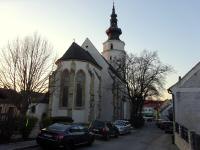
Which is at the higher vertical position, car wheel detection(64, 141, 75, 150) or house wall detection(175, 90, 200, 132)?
house wall detection(175, 90, 200, 132)

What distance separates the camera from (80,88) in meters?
43.3

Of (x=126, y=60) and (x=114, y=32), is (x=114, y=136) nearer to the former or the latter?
(x=126, y=60)

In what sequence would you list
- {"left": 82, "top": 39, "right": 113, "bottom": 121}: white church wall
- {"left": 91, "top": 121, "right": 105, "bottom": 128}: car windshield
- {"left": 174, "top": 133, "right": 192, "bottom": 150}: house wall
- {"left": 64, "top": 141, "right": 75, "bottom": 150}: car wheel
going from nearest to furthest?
{"left": 174, "top": 133, "right": 192, "bottom": 150}: house wall, {"left": 64, "top": 141, "right": 75, "bottom": 150}: car wheel, {"left": 91, "top": 121, "right": 105, "bottom": 128}: car windshield, {"left": 82, "top": 39, "right": 113, "bottom": 121}: white church wall

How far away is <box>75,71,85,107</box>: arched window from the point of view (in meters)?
42.7

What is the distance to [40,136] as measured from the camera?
51.3 ft

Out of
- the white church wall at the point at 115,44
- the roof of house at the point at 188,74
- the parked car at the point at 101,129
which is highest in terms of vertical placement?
the white church wall at the point at 115,44

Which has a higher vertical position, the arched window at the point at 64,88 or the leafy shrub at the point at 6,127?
the arched window at the point at 64,88

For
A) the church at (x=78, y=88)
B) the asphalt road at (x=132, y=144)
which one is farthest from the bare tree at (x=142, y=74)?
the asphalt road at (x=132, y=144)

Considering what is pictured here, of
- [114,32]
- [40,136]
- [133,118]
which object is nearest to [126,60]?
[133,118]

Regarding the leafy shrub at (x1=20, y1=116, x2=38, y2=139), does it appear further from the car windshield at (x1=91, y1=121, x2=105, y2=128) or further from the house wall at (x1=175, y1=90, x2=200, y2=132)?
the house wall at (x1=175, y1=90, x2=200, y2=132)

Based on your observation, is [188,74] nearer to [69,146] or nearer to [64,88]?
[69,146]

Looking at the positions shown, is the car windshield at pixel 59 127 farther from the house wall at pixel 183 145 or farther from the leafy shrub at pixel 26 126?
the house wall at pixel 183 145

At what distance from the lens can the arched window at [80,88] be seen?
140 ft

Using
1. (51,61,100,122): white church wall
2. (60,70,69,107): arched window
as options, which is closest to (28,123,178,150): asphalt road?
(51,61,100,122): white church wall
